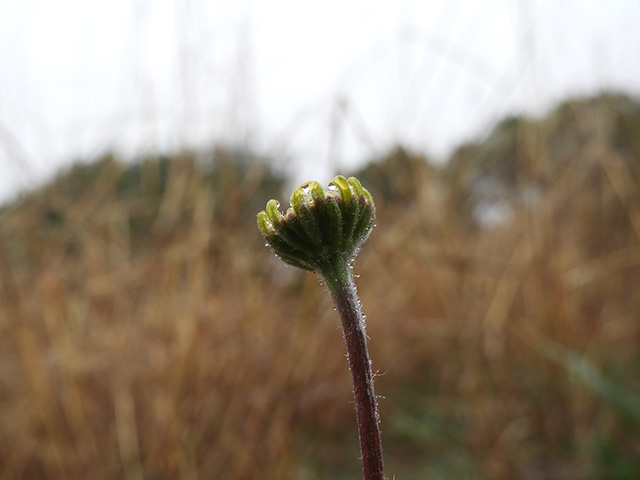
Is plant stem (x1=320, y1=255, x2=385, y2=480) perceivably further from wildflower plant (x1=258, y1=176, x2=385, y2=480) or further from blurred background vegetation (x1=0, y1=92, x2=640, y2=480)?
blurred background vegetation (x1=0, y1=92, x2=640, y2=480)

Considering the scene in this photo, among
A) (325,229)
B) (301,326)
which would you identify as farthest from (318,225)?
(301,326)

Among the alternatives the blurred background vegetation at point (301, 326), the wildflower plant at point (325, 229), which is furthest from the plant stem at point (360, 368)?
the blurred background vegetation at point (301, 326)

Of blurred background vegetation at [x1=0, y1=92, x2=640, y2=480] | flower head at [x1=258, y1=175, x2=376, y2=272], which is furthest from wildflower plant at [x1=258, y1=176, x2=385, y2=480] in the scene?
blurred background vegetation at [x1=0, y1=92, x2=640, y2=480]

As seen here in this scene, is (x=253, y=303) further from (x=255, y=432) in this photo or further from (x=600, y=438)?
(x=600, y=438)

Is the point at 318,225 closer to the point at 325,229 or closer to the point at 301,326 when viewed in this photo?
the point at 325,229

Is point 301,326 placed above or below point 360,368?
above

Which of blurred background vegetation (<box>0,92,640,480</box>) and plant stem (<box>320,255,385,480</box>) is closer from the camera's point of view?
plant stem (<box>320,255,385,480</box>)
